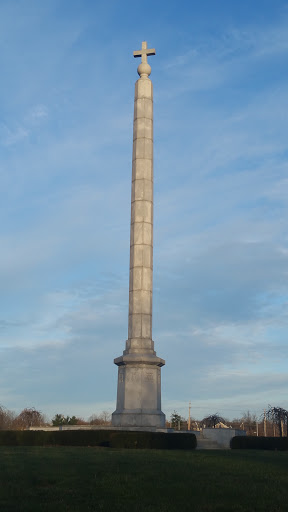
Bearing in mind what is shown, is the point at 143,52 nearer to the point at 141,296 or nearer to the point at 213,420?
the point at 141,296

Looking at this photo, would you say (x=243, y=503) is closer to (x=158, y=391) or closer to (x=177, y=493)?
(x=177, y=493)

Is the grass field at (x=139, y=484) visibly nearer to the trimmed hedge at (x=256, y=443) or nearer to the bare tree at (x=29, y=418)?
the trimmed hedge at (x=256, y=443)

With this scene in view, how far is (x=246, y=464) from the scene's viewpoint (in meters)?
16.0

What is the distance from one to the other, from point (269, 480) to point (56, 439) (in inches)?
510

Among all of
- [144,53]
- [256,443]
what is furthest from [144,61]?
[256,443]

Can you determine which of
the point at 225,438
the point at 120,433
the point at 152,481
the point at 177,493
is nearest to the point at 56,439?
the point at 120,433

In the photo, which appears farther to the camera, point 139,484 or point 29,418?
point 29,418

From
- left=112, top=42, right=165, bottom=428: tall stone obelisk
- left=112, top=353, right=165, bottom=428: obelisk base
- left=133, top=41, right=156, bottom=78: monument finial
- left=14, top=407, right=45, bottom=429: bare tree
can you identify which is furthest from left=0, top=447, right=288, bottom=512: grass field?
left=14, top=407, right=45, bottom=429: bare tree

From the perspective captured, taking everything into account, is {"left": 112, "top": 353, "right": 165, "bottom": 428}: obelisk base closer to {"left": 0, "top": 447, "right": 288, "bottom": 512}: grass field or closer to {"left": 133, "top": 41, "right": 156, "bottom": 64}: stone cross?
{"left": 0, "top": 447, "right": 288, "bottom": 512}: grass field

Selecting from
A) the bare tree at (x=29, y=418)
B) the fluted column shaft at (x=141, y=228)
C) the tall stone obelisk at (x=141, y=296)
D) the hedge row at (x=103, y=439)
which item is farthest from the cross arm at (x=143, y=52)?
the bare tree at (x=29, y=418)

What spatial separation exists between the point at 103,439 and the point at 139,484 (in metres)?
11.9

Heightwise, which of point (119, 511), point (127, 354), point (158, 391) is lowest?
point (119, 511)

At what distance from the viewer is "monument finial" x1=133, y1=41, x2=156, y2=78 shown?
35.2 meters

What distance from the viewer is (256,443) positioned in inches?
1019
